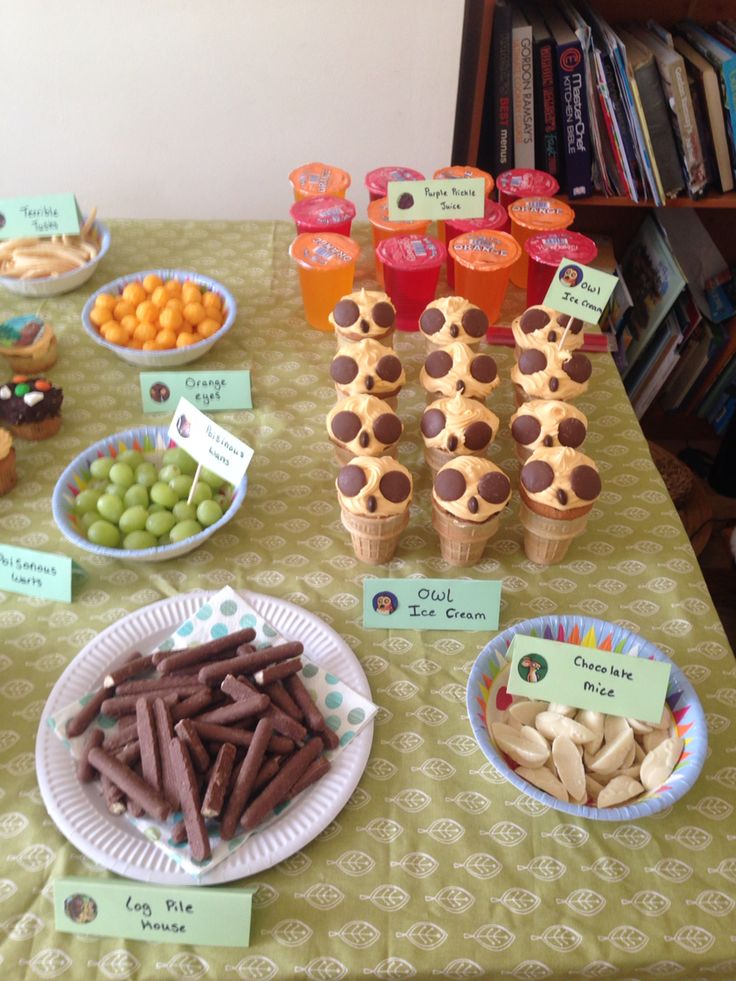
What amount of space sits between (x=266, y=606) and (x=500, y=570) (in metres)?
0.39

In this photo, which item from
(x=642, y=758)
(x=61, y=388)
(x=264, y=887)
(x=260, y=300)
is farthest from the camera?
(x=260, y=300)

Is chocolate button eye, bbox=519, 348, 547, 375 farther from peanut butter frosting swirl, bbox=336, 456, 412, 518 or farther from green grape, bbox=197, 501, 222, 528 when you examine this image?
green grape, bbox=197, 501, 222, 528

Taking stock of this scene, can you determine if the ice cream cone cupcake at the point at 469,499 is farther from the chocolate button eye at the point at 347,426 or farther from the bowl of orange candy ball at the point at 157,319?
the bowl of orange candy ball at the point at 157,319

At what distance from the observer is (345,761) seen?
99 cm

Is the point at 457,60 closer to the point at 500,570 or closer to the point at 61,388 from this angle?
the point at 61,388

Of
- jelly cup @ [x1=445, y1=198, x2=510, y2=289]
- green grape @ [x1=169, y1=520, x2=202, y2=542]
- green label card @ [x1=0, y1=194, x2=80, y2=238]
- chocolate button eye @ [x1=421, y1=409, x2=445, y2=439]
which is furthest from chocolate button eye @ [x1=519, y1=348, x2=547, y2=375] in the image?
green label card @ [x1=0, y1=194, x2=80, y2=238]

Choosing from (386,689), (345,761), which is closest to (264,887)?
(345,761)

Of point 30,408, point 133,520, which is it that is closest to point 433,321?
point 133,520

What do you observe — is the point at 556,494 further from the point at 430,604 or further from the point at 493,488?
the point at 430,604

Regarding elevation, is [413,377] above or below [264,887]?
above

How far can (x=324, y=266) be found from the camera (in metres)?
1.60

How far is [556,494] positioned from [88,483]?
78 cm

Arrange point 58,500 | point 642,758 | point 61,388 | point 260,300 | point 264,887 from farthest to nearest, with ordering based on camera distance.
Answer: point 260,300
point 61,388
point 58,500
point 642,758
point 264,887

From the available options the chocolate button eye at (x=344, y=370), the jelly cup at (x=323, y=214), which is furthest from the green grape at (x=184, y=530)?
the jelly cup at (x=323, y=214)
